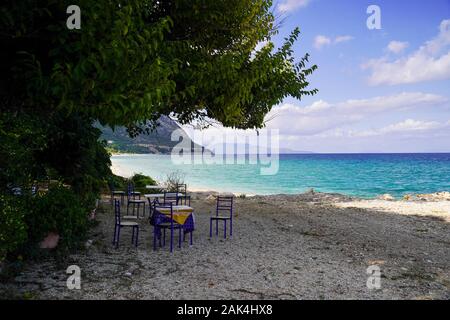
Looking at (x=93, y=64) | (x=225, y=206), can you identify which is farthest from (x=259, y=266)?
(x=225, y=206)

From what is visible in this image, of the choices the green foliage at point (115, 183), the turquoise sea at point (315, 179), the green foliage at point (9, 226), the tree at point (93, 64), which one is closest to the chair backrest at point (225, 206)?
the tree at point (93, 64)

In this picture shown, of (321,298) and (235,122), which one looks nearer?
(321,298)

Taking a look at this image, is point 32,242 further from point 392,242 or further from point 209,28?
point 392,242

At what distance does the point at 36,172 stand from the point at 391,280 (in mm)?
8720

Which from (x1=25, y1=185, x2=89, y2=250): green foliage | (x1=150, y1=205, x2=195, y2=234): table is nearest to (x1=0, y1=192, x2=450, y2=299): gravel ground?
(x1=25, y1=185, x2=89, y2=250): green foliage

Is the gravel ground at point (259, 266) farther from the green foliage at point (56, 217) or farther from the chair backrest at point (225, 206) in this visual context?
the chair backrest at point (225, 206)

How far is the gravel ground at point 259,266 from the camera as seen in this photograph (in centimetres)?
662

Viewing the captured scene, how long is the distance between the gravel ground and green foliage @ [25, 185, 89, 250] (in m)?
0.47

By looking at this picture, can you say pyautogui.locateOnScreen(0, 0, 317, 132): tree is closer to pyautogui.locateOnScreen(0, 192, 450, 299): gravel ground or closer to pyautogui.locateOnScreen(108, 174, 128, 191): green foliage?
pyautogui.locateOnScreen(0, 192, 450, 299): gravel ground

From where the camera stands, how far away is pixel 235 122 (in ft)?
40.1

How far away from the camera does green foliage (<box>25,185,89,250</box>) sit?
791 centimetres

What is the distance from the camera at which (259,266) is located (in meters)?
8.36

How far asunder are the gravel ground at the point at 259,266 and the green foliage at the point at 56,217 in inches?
18.4
